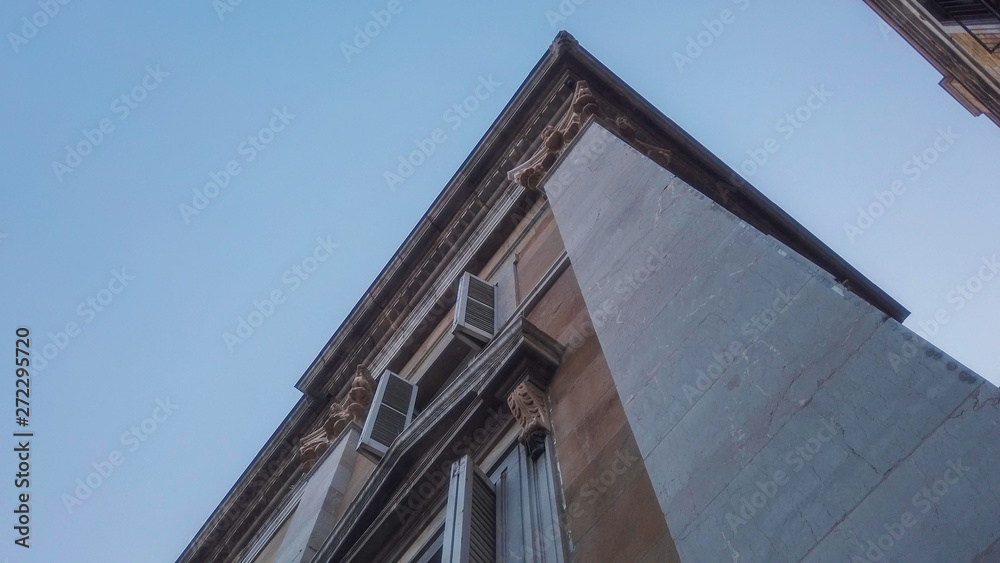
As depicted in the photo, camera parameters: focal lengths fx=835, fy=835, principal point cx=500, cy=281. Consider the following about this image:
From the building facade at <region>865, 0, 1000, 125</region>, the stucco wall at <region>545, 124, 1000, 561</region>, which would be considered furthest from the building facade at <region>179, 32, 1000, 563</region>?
the building facade at <region>865, 0, 1000, 125</region>

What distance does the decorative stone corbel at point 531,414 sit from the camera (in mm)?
7453

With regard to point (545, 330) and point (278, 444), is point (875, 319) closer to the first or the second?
point (545, 330)

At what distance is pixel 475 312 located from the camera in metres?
12.1

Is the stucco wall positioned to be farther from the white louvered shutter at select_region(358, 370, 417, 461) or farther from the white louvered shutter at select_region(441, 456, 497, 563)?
the white louvered shutter at select_region(358, 370, 417, 461)

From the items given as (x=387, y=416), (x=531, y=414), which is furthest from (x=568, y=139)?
(x=531, y=414)

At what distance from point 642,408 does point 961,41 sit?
69.4 feet

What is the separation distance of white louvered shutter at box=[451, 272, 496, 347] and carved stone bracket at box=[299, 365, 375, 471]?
11.8 ft

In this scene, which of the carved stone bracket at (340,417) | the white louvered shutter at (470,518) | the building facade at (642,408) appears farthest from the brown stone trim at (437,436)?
the carved stone bracket at (340,417)

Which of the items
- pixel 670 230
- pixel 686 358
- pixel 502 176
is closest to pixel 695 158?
pixel 502 176

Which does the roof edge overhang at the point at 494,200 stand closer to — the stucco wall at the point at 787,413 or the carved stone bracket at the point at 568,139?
the carved stone bracket at the point at 568,139

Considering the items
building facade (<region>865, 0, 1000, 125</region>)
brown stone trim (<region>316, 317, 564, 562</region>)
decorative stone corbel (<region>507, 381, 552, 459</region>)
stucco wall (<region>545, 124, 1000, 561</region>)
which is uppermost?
building facade (<region>865, 0, 1000, 125</region>)

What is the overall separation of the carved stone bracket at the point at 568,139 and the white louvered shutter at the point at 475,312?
1.87m

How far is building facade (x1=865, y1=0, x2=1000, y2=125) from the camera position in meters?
20.3

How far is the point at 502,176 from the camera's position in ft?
52.3
